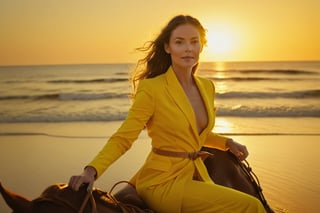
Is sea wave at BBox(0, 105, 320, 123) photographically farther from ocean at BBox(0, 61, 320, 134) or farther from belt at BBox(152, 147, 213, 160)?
belt at BBox(152, 147, 213, 160)

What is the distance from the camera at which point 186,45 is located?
8.00 ft

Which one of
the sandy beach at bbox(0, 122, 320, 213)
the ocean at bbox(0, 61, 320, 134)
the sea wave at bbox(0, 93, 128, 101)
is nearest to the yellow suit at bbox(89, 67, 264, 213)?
the sandy beach at bbox(0, 122, 320, 213)

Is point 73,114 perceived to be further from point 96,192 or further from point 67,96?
point 96,192

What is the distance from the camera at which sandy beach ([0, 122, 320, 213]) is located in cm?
474

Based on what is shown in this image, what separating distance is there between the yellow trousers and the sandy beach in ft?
7.14

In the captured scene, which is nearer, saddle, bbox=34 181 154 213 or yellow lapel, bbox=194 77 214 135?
saddle, bbox=34 181 154 213

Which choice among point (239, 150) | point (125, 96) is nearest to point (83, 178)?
point (239, 150)

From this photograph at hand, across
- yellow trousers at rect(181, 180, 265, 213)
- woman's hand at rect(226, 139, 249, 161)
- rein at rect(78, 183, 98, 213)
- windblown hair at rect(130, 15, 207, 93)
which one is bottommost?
yellow trousers at rect(181, 180, 265, 213)

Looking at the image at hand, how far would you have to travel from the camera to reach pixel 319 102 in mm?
13555

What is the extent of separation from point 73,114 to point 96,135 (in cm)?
358

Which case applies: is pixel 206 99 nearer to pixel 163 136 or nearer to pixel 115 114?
pixel 163 136

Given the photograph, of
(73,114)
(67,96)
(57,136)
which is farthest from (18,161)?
(67,96)

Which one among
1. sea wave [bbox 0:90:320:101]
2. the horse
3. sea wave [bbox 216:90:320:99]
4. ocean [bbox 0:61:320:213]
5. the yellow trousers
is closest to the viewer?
the horse

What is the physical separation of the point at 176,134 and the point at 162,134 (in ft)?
0.24
